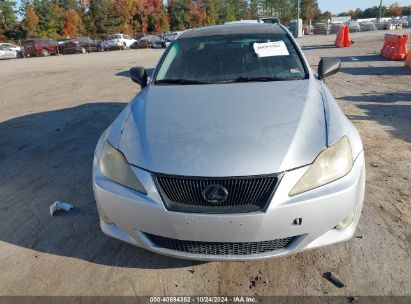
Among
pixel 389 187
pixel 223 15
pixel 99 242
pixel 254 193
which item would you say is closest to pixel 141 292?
pixel 99 242

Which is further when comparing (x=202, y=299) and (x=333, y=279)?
(x=333, y=279)

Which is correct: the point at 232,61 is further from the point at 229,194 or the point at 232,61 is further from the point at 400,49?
the point at 400,49

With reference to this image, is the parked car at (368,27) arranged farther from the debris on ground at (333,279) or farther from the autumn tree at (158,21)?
the debris on ground at (333,279)

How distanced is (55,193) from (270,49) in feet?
8.77

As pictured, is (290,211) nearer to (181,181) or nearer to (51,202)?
(181,181)

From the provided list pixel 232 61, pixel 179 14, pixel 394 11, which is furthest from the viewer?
pixel 394 11

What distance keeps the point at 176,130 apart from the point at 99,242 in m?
1.19

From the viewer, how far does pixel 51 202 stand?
12.0 feet

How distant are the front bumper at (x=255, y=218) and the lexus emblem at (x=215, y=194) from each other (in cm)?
9

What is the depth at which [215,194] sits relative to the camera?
2107 millimetres

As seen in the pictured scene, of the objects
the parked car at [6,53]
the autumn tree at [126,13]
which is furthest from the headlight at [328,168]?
the autumn tree at [126,13]

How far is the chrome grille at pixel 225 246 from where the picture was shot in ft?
7.36

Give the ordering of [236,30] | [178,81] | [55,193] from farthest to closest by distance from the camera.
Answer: [236,30]
[55,193]
[178,81]

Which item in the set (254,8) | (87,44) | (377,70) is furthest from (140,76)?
(254,8)
